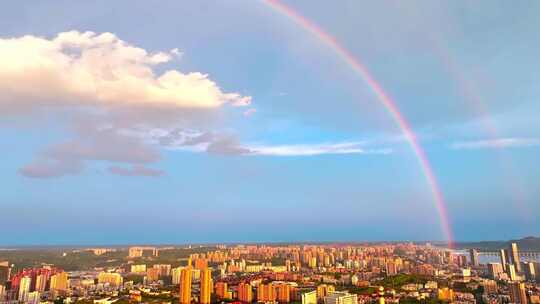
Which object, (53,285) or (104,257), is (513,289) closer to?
(53,285)

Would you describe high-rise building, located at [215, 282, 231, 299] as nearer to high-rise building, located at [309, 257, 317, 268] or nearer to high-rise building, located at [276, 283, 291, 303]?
high-rise building, located at [276, 283, 291, 303]

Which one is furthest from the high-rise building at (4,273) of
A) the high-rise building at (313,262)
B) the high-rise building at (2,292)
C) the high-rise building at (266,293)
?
the high-rise building at (313,262)

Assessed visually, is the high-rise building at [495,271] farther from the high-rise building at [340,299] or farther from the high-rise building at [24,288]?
the high-rise building at [24,288]

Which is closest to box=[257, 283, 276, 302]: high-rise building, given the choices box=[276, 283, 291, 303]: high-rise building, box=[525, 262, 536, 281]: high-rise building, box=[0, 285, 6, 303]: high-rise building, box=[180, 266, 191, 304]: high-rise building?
box=[276, 283, 291, 303]: high-rise building

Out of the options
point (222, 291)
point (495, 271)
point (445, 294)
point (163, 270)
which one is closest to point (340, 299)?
point (445, 294)

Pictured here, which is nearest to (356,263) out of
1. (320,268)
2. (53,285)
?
(320,268)

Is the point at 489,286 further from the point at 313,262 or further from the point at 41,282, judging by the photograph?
the point at 41,282
